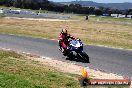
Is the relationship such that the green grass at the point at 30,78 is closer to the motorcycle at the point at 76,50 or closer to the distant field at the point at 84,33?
the motorcycle at the point at 76,50

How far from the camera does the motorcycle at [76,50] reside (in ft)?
63.2

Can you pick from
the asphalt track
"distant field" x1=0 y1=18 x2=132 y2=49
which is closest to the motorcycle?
the asphalt track

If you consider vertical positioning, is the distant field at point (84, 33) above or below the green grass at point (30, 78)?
below

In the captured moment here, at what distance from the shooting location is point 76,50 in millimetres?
19484

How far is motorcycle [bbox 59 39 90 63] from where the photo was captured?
63.2ft

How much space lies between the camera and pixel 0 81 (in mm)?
10797

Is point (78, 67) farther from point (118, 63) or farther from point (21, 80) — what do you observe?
point (21, 80)

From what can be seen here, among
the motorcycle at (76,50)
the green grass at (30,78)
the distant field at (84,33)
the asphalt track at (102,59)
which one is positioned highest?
the green grass at (30,78)

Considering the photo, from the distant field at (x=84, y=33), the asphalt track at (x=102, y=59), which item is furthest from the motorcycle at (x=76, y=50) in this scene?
the distant field at (x=84, y=33)

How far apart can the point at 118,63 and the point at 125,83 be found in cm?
923

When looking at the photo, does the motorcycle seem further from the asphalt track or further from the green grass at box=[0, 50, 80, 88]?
the green grass at box=[0, 50, 80, 88]

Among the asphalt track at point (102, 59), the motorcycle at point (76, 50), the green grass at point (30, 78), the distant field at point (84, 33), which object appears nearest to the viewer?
the green grass at point (30, 78)

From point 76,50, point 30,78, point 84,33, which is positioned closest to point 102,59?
point 76,50

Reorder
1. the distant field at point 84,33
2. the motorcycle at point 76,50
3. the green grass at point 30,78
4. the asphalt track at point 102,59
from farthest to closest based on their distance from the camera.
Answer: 1. the distant field at point 84,33
2. the motorcycle at point 76,50
3. the asphalt track at point 102,59
4. the green grass at point 30,78
